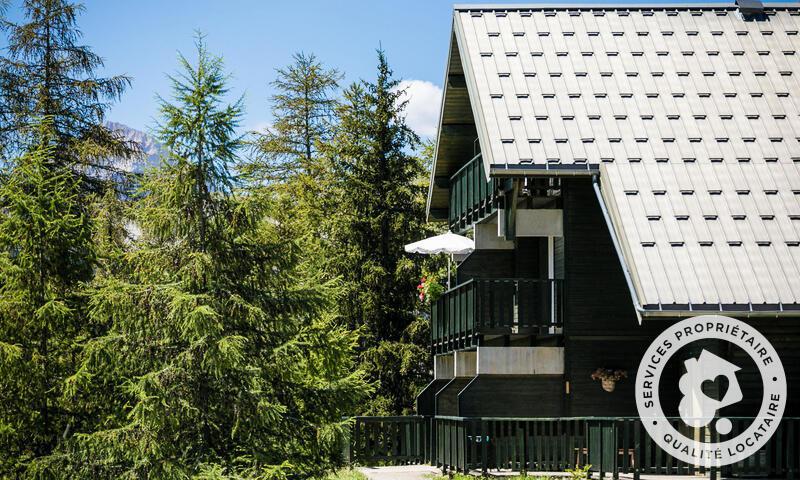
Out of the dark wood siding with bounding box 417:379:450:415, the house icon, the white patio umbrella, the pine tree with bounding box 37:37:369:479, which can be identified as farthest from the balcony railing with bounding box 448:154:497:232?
the pine tree with bounding box 37:37:369:479

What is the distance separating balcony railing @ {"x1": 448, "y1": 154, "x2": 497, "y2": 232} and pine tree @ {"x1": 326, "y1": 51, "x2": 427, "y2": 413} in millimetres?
5934

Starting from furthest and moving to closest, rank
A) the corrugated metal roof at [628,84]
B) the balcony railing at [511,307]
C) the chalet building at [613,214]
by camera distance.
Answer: the balcony railing at [511,307]
the corrugated metal roof at [628,84]
the chalet building at [613,214]

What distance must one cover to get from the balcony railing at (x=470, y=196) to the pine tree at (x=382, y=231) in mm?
5934

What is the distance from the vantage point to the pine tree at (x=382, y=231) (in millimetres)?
33000

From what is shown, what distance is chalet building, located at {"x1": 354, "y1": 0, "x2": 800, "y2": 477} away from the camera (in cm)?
1672

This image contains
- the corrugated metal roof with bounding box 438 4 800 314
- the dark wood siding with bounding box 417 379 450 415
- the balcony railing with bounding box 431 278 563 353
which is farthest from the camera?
the dark wood siding with bounding box 417 379 450 415

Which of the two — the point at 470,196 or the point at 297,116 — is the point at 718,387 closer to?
the point at 470,196

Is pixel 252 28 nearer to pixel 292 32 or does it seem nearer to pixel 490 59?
pixel 292 32

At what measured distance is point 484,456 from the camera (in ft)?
62.2

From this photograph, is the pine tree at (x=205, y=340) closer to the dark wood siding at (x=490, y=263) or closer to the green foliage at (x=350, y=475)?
the green foliage at (x=350, y=475)

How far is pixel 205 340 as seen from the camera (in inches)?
569

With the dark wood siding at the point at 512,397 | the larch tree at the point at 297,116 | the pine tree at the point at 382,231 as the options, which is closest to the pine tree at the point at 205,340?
the dark wood siding at the point at 512,397

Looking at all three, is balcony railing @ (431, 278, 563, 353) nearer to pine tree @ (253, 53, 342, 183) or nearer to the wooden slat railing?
the wooden slat railing

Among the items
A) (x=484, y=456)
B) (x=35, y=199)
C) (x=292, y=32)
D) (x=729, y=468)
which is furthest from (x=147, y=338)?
(x=292, y=32)
